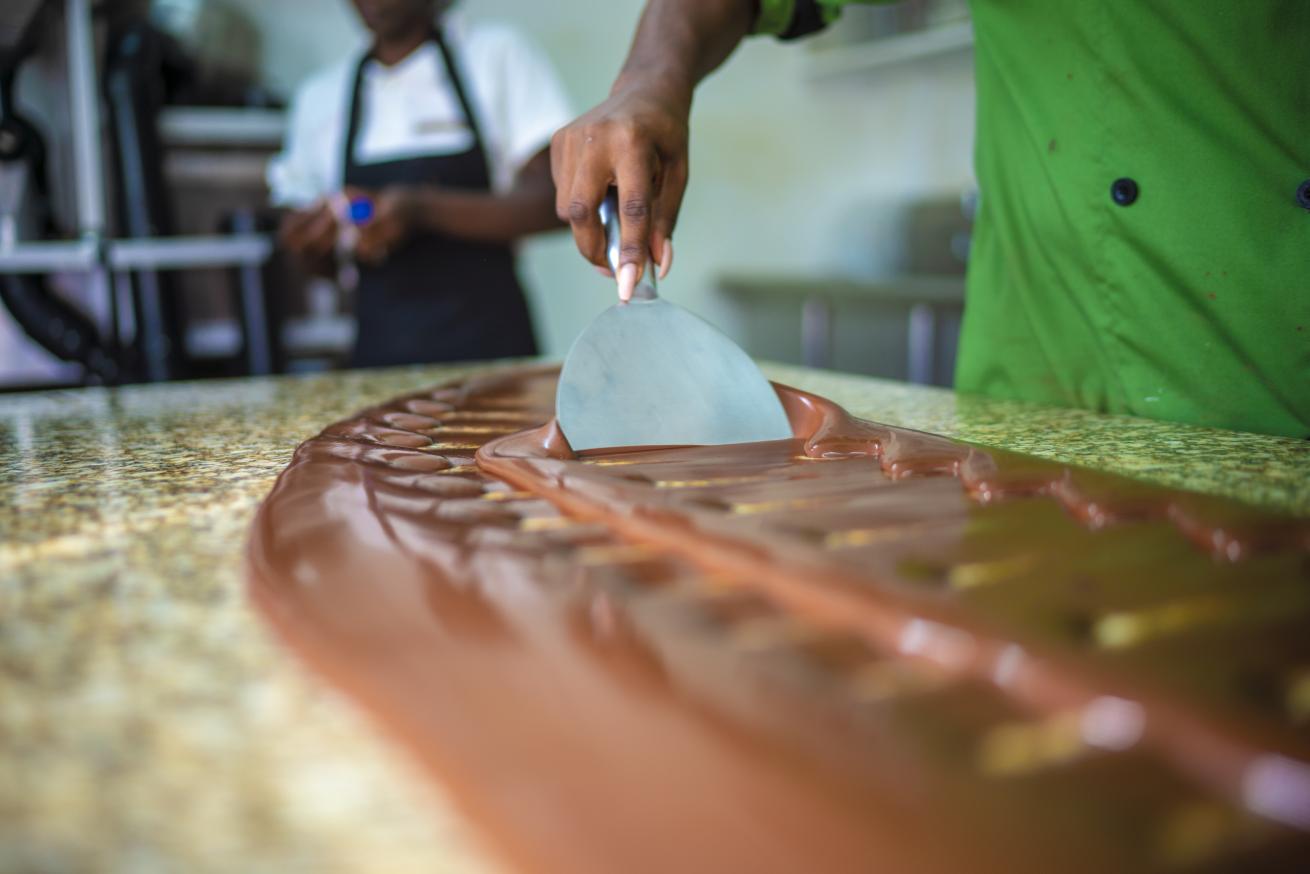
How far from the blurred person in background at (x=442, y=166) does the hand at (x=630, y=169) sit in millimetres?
1239

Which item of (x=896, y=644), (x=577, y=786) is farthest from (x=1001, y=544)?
(x=577, y=786)

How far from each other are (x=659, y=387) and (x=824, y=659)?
1.72ft

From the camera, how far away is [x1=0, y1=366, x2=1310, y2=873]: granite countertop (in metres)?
0.32

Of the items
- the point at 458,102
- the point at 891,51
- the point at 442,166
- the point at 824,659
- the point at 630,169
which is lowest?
the point at 824,659

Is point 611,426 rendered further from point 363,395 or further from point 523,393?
point 363,395

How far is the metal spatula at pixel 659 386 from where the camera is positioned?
35.9 inches

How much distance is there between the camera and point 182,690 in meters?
0.42

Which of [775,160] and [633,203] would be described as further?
[775,160]

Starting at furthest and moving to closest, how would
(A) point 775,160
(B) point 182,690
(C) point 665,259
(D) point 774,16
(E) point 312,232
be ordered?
(A) point 775,160 < (E) point 312,232 < (D) point 774,16 < (C) point 665,259 < (B) point 182,690

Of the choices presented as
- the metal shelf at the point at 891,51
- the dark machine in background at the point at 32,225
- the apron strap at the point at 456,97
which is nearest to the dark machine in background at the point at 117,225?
the dark machine in background at the point at 32,225

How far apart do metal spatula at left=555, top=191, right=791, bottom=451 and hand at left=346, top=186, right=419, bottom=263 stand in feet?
4.24

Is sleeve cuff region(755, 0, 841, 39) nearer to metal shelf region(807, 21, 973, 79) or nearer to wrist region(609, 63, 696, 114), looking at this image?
wrist region(609, 63, 696, 114)

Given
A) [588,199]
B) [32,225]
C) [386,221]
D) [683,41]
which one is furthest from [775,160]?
[588,199]

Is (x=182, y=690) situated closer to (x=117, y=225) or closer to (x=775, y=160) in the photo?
(x=117, y=225)
